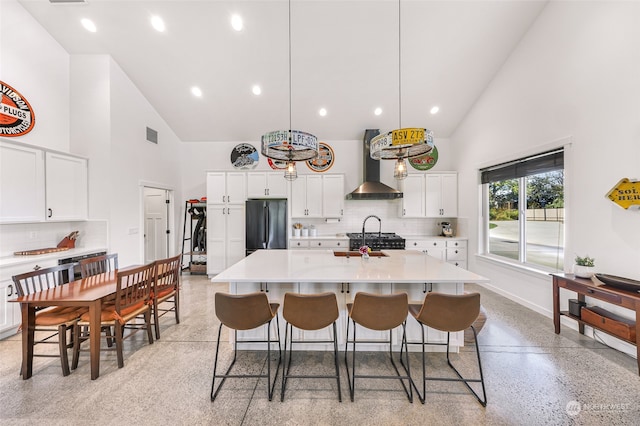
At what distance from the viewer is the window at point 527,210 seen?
338 cm

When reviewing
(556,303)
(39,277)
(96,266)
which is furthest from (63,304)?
(556,303)

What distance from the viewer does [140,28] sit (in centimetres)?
358

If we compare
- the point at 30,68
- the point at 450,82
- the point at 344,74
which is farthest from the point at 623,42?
the point at 30,68

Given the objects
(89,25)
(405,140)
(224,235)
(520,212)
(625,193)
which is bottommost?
(224,235)

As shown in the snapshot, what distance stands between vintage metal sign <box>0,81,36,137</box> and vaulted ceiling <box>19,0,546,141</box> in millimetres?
1157

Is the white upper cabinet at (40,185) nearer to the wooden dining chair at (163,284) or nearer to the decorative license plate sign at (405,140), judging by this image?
the wooden dining chair at (163,284)

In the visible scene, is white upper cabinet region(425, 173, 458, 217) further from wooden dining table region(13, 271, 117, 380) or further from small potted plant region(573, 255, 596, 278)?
wooden dining table region(13, 271, 117, 380)

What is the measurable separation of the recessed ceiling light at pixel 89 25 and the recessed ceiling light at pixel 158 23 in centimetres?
87

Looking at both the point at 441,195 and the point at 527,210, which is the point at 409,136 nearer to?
the point at 527,210

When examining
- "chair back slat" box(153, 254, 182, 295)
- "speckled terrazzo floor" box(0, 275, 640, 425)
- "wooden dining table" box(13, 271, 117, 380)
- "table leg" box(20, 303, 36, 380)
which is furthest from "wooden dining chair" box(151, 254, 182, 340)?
"table leg" box(20, 303, 36, 380)

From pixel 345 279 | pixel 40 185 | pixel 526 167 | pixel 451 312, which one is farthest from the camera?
pixel 526 167

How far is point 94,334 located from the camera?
2070 millimetres

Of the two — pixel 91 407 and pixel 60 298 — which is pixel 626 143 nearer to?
pixel 91 407

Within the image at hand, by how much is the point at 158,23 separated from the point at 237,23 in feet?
3.79
